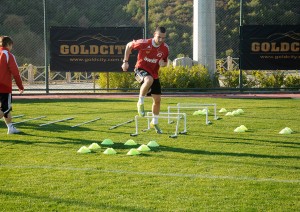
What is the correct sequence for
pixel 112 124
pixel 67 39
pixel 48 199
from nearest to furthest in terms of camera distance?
pixel 48 199 → pixel 112 124 → pixel 67 39

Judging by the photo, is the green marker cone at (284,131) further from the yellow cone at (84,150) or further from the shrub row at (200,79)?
the shrub row at (200,79)

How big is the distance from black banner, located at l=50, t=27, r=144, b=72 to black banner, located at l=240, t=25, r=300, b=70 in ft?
12.9

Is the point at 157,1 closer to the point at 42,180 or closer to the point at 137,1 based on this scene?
the point at 137,1

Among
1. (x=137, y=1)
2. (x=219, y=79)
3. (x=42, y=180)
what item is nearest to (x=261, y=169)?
(x=42, y=180)

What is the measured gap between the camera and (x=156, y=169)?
7.98m

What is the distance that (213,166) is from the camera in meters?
8.21

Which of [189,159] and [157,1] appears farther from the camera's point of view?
[157,1]

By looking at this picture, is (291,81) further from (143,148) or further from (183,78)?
(143,148)

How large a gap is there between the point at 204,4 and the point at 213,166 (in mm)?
17712

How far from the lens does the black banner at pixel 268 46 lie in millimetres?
22109


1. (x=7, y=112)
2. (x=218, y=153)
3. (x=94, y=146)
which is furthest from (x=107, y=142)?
(x=7, y=112)

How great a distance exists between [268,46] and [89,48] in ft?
21.6

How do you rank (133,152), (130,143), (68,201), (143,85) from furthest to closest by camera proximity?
1. (143,85)
2. (130,143)
3. (133,152)
4. (68,201)

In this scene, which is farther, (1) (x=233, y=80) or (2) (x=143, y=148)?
(1) (x=233, y=80)
